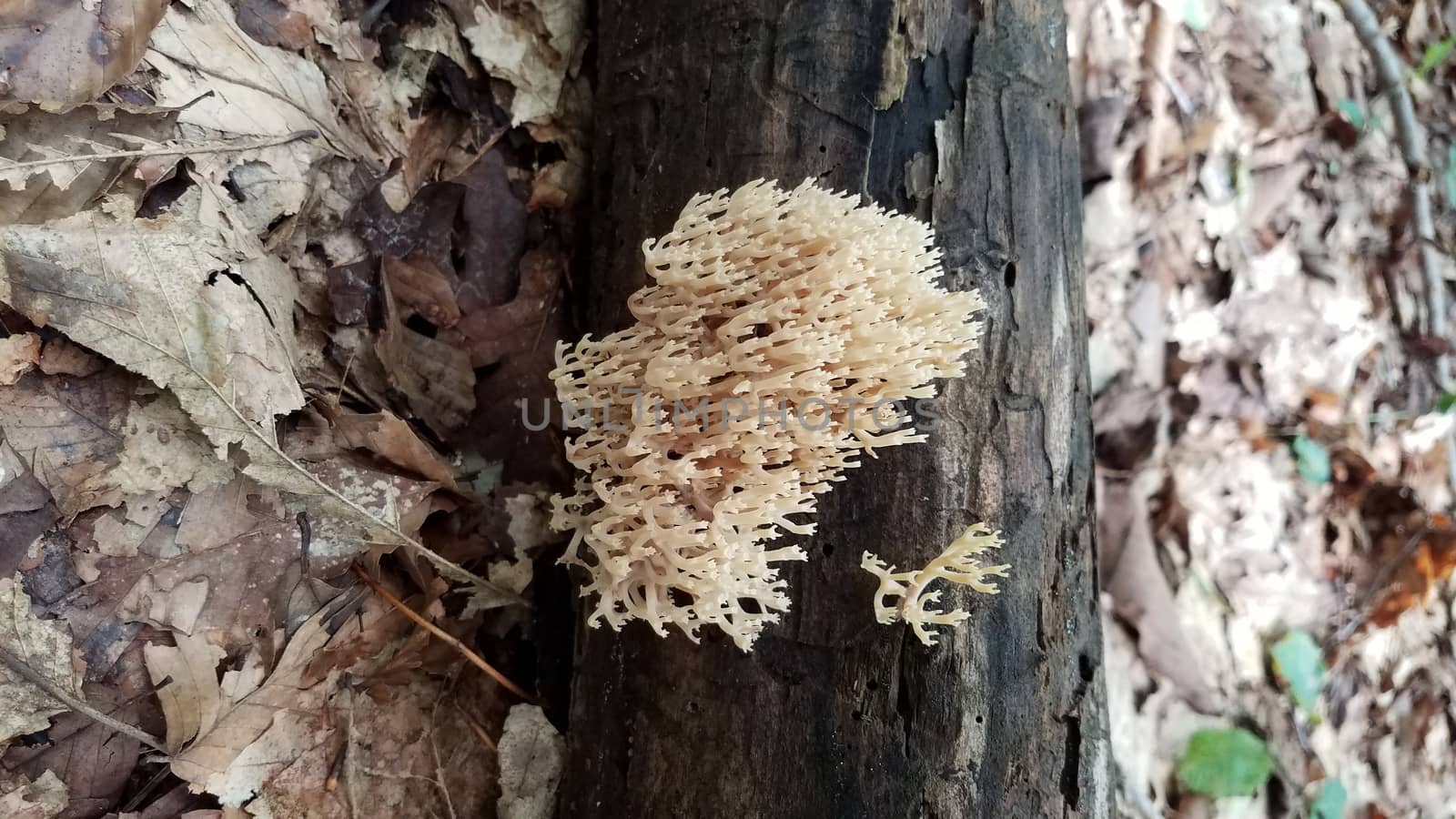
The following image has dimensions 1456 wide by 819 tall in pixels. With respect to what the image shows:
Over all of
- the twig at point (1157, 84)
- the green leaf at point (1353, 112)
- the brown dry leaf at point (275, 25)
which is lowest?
the brown dry leaf at point (275, 25)

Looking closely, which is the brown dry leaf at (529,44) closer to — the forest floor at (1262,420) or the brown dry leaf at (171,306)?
the brown dry leaf at (171,306)

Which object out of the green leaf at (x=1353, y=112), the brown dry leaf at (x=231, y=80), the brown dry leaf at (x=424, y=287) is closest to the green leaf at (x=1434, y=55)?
the green leaf at (x=1353, y=112)

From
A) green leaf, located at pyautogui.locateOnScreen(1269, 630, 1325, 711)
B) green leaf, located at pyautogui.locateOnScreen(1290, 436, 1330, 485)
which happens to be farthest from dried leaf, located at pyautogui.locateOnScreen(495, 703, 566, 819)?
green leaf, located at pyautogui.locateOnScreen(1290, 436, 1330, 485)

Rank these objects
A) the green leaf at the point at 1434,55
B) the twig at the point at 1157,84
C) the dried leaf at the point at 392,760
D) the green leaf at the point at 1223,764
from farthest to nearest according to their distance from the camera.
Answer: the green leaf at the point at 1434,55
the twig at the point at 1157,84
the green leaf at the point at 1223,764
the dried leaf at the point at 392,760

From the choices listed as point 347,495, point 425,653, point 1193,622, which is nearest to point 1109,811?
point 1193,622

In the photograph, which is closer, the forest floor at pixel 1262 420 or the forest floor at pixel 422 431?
the forest floor at pixel 422 431

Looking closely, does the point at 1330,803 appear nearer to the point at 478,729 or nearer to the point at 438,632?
the point at 478,729

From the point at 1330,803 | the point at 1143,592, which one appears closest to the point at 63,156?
the point at 1143,592
